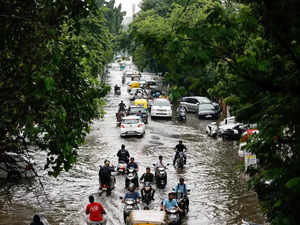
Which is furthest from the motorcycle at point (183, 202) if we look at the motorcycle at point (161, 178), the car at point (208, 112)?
the car at point (208, 112)

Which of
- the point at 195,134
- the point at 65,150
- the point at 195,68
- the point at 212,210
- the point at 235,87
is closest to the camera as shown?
the point at 235,87

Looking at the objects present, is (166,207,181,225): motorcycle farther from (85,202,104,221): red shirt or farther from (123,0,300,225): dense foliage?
(123,0,300,225): dense foliage

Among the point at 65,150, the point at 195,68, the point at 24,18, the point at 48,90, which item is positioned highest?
the point at 24,18

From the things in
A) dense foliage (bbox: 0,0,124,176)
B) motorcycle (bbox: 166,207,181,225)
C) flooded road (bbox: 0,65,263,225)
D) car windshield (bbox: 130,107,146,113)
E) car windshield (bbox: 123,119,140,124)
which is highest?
dense foliage (bbox: 0,0,124,176)

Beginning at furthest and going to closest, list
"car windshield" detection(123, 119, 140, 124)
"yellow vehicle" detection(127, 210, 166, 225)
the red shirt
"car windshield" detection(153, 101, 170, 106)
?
"car windshield" detection(153, 101, 170, 106)
"car windshield" detection(123, 119, 140, 124)
the red shirt
"yellow vehicle" detection(127, 210, 166, 225)

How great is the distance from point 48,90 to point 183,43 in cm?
278

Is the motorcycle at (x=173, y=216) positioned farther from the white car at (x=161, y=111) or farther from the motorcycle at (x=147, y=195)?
the white car at (x=161, y=111)

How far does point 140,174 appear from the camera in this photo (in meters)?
22.5

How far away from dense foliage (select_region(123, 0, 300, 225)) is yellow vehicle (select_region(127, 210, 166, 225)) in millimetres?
4716

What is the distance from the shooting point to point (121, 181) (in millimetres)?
21500

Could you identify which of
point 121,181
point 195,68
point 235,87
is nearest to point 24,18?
point 195,68

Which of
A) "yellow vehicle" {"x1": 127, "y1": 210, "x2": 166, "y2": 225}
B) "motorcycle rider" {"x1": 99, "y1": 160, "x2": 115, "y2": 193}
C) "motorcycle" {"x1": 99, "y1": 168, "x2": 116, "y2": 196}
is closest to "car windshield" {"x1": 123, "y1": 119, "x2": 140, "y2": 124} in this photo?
"motorcycle" {"x1": 99, "y1": 168, "x2": 116, "y2": 196}

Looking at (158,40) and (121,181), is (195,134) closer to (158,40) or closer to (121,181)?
(121,181)

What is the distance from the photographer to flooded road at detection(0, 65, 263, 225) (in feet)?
54.6
